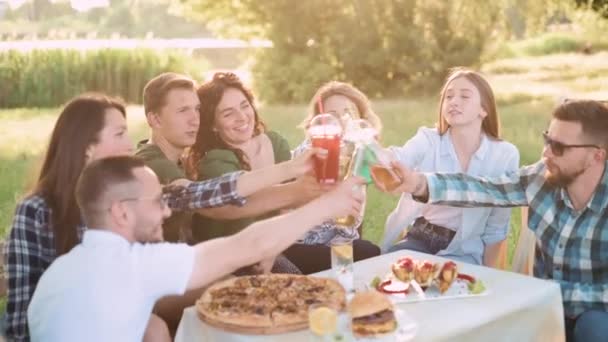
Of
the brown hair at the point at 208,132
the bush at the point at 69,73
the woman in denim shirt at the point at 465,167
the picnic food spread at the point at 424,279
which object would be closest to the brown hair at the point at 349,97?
the woman in denim shirt at the point at 465,167

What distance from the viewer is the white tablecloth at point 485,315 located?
8.63 feet

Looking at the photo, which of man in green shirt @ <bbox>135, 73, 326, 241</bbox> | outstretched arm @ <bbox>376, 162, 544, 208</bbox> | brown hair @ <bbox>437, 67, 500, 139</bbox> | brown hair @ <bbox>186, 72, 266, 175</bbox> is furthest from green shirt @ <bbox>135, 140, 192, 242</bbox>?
brown hair @ <bbox>437, 67, 500, 139</bbox>

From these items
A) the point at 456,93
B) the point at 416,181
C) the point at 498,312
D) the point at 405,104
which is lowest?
the point at 405,104

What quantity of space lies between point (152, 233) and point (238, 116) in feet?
5.72

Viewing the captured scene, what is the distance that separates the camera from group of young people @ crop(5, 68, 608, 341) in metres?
2.36

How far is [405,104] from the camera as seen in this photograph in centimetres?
1591

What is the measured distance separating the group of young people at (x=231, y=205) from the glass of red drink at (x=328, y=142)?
0.08m

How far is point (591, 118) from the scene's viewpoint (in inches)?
134

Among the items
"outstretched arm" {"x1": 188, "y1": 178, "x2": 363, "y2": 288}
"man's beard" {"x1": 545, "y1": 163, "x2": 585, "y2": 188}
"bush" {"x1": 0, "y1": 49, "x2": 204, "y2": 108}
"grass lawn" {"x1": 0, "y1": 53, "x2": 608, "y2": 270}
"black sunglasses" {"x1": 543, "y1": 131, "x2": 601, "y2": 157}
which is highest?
"black sunglasses" {"x1": 543, "y1": 131, "x2": 601, "y2": 157}

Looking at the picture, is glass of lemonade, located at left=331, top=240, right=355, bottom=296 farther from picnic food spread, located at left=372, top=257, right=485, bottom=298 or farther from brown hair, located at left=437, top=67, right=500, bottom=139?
brown hair, located at left=437, top=67, right=500, bottom=139

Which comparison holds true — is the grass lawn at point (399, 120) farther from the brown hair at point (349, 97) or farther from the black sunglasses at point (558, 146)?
the black sunglasses at point (558, 146)

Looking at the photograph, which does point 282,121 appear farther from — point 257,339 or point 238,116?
point 257,339

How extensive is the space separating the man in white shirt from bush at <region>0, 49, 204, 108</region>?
1384cm

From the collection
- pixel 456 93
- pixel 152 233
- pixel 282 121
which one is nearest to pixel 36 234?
pixel 152 233
